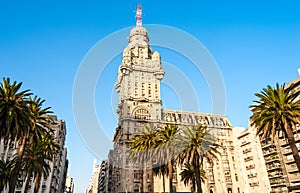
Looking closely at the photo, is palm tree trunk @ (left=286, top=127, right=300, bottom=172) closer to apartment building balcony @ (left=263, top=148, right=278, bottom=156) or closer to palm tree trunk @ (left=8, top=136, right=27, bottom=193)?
palm tree trunk @ (left=8, top=136, right=27, bottom=193)

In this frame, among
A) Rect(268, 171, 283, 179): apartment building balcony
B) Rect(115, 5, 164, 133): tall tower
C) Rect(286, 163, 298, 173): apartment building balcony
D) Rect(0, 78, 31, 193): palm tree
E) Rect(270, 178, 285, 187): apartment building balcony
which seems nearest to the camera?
Rect(0, 78, 31, 193): palm tree

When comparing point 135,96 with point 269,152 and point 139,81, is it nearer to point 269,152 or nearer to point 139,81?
point 139,81

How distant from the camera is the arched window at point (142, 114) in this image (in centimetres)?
9494

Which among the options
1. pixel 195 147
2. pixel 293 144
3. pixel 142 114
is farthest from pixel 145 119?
pixel 293 144

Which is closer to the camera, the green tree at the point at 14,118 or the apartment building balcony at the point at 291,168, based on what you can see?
the green tree at the point at 14,118

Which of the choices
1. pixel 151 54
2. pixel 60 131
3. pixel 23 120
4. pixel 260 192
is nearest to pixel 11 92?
pixel 23 120

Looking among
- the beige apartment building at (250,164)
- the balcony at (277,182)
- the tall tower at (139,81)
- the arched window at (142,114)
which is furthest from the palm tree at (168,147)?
the arched window at (142,114)

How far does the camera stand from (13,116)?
102 feet

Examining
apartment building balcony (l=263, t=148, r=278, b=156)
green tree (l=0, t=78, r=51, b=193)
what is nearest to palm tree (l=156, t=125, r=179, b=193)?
green tree (l=0, t=78, r=51, b=193)

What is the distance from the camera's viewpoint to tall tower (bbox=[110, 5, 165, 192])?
8481 centimetres

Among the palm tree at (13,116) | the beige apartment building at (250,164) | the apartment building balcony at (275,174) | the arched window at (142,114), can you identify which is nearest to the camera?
the palm tree at (13,116)

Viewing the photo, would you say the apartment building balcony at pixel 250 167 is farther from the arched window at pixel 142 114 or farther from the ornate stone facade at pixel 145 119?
the arched window at pixel 142 114

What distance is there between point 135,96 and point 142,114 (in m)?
10.3

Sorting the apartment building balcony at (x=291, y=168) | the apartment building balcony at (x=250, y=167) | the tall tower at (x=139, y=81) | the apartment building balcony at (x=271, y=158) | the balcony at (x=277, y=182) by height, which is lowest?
the balcony at (x=277, y=182)
